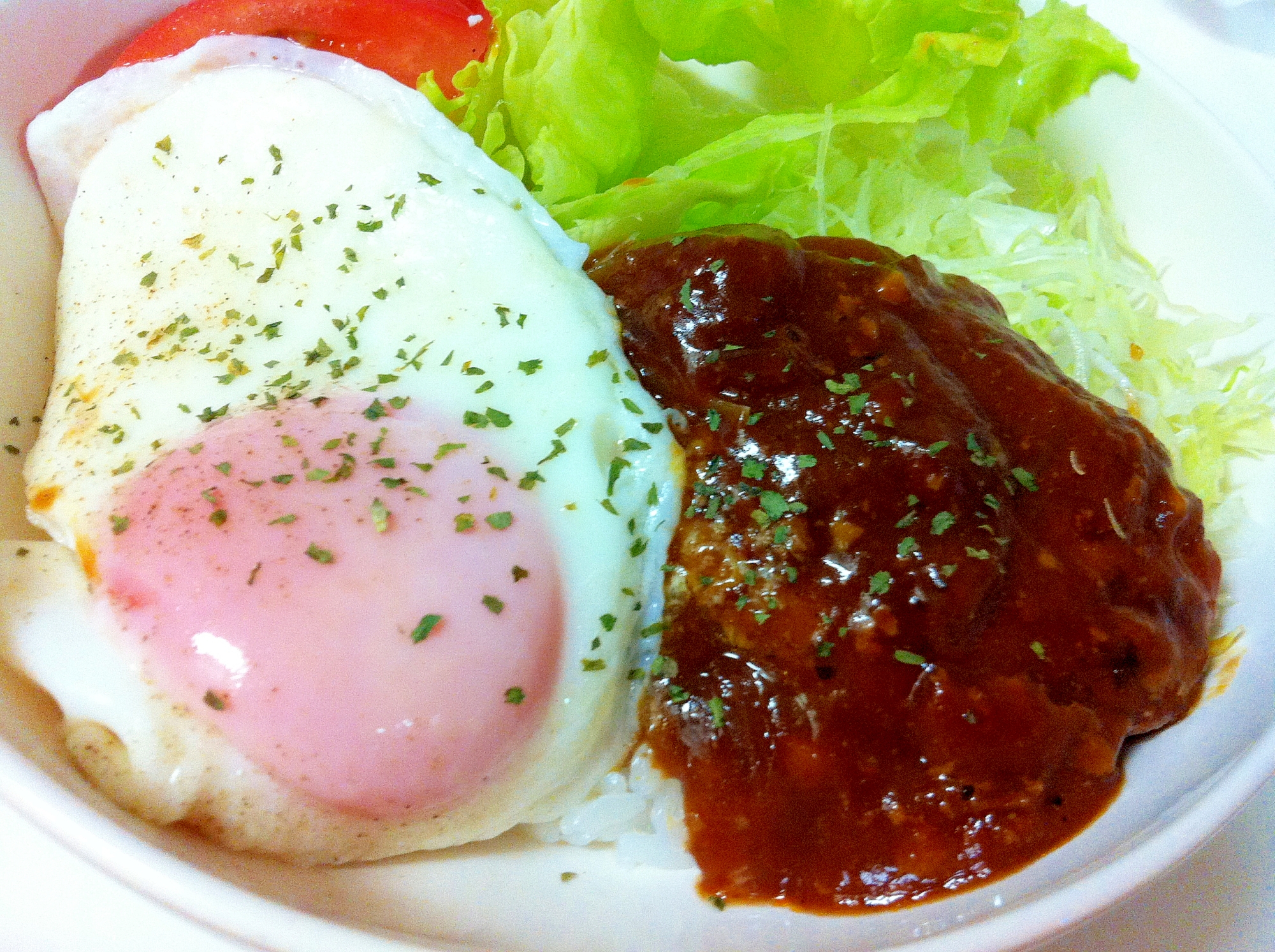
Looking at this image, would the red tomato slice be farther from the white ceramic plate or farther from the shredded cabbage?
the white ceramic plate

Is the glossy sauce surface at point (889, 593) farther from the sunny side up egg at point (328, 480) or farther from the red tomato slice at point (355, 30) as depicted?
the red tomato slice at point (355, 30)

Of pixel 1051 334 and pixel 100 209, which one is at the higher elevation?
pixel 1051 334

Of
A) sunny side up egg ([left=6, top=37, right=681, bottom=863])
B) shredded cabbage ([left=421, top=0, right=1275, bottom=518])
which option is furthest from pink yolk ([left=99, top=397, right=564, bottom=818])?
shredded cabbage ([left=421, top=0, right=1275, bottom=518])

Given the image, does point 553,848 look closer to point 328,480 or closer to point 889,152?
point 328,480

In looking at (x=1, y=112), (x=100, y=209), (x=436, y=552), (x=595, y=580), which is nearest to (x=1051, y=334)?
(x=595, y=580)

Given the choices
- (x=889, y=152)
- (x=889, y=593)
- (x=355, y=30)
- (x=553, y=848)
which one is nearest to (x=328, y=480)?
(x=553, y=848)

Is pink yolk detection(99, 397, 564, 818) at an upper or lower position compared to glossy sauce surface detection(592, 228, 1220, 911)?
lower

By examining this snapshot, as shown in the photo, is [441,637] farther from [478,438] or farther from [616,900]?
[616,900]
